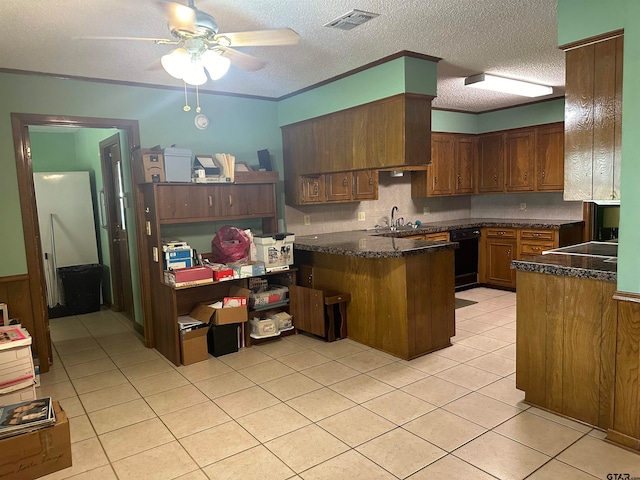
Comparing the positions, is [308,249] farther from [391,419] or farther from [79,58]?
[79,58]

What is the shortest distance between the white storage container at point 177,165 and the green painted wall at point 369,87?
1435 millimetres

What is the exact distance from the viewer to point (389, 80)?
12.2ft

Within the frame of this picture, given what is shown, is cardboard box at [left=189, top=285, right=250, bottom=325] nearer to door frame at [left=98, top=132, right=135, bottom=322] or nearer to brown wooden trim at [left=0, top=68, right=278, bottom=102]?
door frame at [left=98, top=132, right=135, bottom=322]

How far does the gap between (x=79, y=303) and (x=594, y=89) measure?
19.4ft

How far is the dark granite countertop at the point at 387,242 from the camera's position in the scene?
12.0ft

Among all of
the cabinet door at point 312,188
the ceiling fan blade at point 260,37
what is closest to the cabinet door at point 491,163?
the cabinet door at point 312,188

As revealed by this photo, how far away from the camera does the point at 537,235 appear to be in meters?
5.71

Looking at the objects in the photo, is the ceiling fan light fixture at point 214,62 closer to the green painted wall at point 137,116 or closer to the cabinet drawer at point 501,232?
the green painted wall at point 137,116

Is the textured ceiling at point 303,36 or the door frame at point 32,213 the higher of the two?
the textured ceiling at point 303,36

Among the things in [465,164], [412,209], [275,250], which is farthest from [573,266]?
[465,164]

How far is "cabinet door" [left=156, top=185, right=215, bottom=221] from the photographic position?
3.94 metres

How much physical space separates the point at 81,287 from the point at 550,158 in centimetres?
641

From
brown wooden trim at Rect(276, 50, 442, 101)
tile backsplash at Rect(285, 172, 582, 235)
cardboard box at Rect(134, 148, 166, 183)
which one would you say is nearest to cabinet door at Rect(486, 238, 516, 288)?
tile backsplash at Rect(285, 172, 582, 235)

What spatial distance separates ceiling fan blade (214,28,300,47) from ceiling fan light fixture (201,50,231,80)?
9 cm
